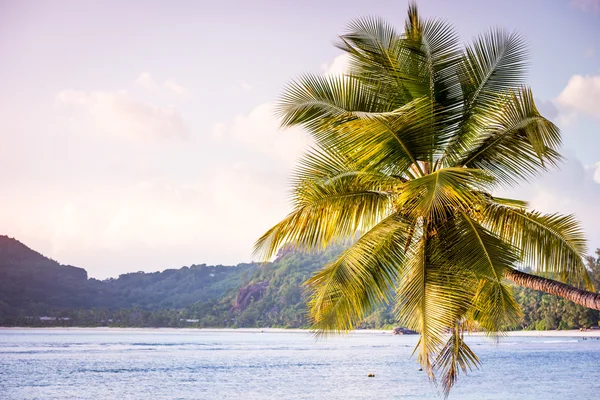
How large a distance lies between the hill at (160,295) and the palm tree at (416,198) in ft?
326

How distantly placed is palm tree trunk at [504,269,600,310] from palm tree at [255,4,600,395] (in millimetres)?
55

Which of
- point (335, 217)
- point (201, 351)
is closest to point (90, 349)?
point (201, 351)

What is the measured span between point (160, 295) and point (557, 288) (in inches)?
5508

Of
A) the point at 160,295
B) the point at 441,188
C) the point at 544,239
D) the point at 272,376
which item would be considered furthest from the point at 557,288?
the point at 160,295

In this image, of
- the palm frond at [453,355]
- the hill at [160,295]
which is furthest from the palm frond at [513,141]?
the hill at [160,295]

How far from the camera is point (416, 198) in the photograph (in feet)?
28.1

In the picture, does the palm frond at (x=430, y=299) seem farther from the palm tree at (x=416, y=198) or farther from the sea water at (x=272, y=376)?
the sea water at (x=272, y=376)

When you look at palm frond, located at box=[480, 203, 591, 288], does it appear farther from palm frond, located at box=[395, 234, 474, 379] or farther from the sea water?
the sea water

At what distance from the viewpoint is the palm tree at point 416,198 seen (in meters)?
8.85

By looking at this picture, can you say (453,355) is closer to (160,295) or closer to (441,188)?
(441,188)

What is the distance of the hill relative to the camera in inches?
4710

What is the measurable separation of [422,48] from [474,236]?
2.86m

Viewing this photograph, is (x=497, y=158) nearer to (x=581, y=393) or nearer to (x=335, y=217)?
(x=335, y=217)

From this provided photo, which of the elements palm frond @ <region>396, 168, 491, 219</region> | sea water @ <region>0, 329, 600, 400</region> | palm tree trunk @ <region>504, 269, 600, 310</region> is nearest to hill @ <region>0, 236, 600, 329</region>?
sea water @ <region>0, 329, 600, 400</region>
